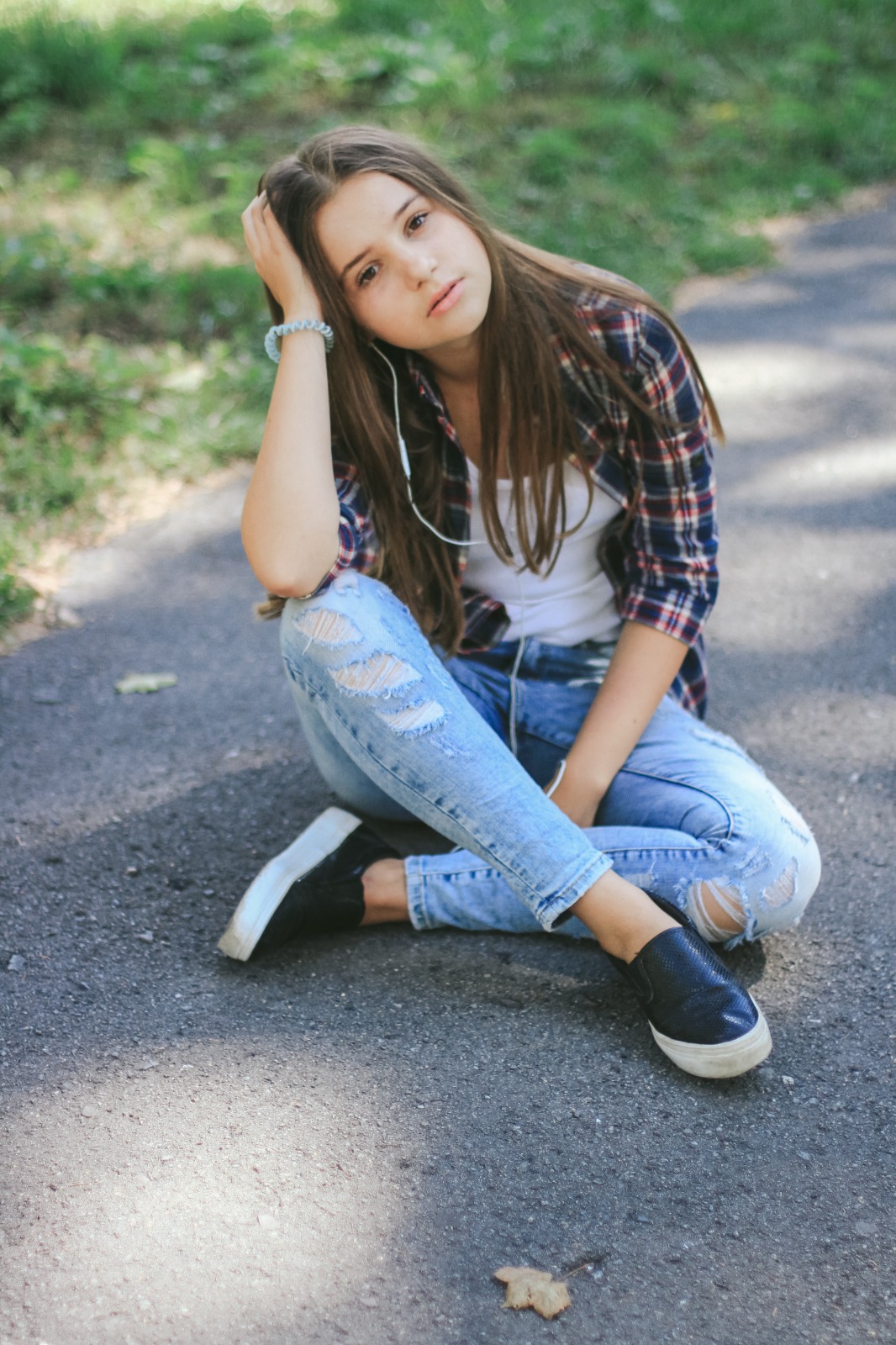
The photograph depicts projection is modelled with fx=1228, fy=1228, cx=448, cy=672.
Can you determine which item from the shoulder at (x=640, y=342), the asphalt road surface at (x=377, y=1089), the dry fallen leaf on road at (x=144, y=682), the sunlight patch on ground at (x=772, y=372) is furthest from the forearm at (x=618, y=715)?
the sunlight patch on ground at (x=772, y=372)

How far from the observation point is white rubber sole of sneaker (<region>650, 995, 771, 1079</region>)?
5.76ft

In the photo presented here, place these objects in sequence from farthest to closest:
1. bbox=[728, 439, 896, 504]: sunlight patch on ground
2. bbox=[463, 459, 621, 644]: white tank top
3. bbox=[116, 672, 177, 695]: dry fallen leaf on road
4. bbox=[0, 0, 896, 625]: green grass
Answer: bbox=[0, 0, 896, 625]: green grass → bbox=[728, 439, 896, 504]: sunlight patch on ground → bbox=[116, 672, 177, 695]: dry fallen leaf on road → bbox=[463, 459, 621, 644]: white tank top

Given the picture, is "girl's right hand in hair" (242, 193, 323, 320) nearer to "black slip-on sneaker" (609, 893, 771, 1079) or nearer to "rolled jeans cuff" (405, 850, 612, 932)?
"rolled jeans cuff" (405, 850, 612, 932)

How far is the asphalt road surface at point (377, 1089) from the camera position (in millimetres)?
1498

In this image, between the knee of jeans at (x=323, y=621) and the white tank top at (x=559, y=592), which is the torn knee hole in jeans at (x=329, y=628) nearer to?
the knee of jeans at (x=323, y=621)

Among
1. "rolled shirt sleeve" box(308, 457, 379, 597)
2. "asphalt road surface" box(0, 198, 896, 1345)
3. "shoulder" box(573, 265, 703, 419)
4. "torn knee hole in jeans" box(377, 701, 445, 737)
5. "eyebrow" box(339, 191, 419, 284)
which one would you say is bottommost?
"asphalt road surface" box(0, 198, 896, 1345)

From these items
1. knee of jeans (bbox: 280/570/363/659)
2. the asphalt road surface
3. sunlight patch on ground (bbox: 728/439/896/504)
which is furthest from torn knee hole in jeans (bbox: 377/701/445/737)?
sunlight patch on ground (bbox: 728/439/896/504)

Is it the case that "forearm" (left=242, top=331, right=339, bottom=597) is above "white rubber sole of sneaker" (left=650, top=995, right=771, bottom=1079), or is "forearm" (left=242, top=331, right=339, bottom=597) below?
above

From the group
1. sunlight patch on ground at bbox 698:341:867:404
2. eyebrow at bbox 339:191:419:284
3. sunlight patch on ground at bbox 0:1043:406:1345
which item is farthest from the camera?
sunlight patch on ground at bbox 698:341:867:404

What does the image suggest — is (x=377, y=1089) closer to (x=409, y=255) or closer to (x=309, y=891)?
(x=309, y=891)

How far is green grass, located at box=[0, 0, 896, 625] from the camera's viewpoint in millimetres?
4102

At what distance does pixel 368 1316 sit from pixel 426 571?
1231 mm

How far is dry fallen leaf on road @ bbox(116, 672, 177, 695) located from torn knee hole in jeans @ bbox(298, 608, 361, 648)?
119cm

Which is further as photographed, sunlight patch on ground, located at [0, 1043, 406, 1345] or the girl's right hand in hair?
the girl's right hand in hair
